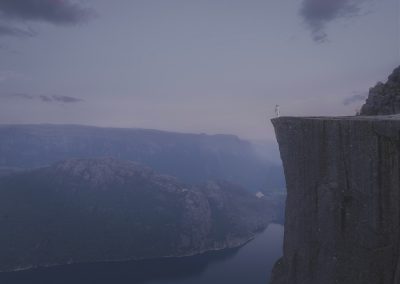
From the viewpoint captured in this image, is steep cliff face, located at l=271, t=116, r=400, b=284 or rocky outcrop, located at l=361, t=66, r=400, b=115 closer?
steep cliff face, located at l=271, t=116, r=400, b=284

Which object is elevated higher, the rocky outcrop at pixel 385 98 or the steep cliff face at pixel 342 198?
the rocky outcrop at pixel 385 98

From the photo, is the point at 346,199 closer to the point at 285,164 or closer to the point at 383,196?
the point at 383,196

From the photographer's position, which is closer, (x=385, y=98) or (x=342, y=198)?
(x=342, y=198)

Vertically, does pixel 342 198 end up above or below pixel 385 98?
below

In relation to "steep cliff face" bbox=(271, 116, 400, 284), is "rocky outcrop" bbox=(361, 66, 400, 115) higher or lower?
higher
